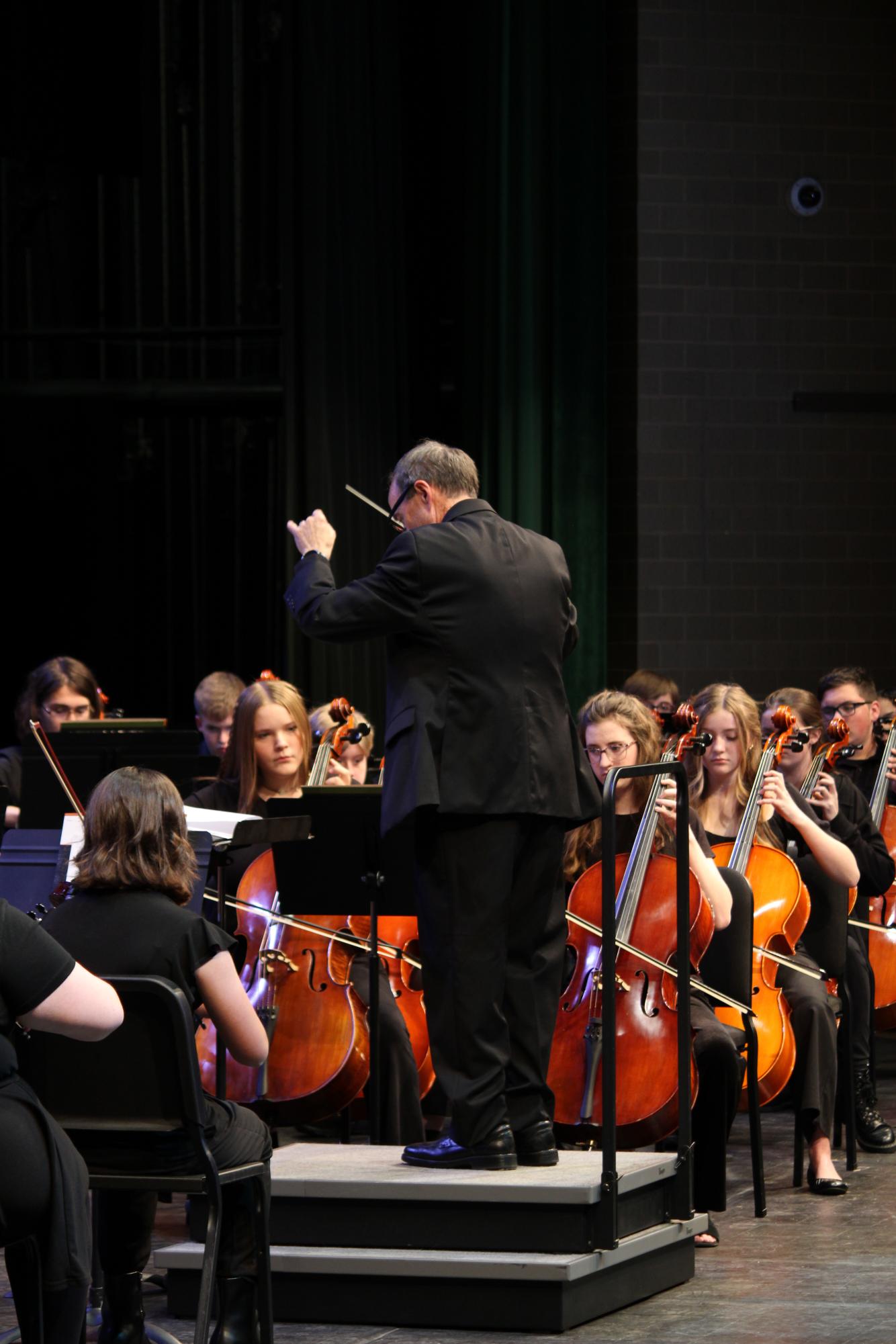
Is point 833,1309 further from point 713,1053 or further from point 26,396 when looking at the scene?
point 26,396

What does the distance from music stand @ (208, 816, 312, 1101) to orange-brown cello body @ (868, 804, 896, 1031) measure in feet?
7.66

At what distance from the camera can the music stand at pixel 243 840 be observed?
3879mm

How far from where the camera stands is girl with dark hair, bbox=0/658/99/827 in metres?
6.42

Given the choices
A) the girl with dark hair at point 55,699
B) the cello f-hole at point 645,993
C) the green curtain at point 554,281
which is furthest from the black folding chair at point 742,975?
the green curtain at point 554,281

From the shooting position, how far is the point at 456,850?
3697 millimetres

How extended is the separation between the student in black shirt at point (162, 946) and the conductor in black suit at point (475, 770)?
1.35 feet

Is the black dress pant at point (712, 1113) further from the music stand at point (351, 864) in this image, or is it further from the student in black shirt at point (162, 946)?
the student in black shirt at point (162, 946)

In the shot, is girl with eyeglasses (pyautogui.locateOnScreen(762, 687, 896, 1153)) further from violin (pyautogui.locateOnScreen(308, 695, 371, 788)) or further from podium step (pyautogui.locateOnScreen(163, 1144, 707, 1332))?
podium step (pyautogui.locateOnScreen(163, 1144, 707, 1332))

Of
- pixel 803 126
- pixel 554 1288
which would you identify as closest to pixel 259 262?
pixel 803 126

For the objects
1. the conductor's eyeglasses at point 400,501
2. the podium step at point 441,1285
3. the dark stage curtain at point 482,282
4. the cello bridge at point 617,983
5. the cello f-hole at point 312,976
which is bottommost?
the podium step at point 441,1285

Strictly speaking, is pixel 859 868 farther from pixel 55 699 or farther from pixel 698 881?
pixel 55 699

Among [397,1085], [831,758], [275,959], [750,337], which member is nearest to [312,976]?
[275,959]

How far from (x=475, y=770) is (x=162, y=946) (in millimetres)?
654

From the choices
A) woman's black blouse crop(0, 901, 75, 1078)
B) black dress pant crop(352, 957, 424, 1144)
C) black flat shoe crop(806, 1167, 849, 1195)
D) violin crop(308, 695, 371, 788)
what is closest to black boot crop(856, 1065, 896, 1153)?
black flat shoe crop(806, 1167, 849, 1195)
